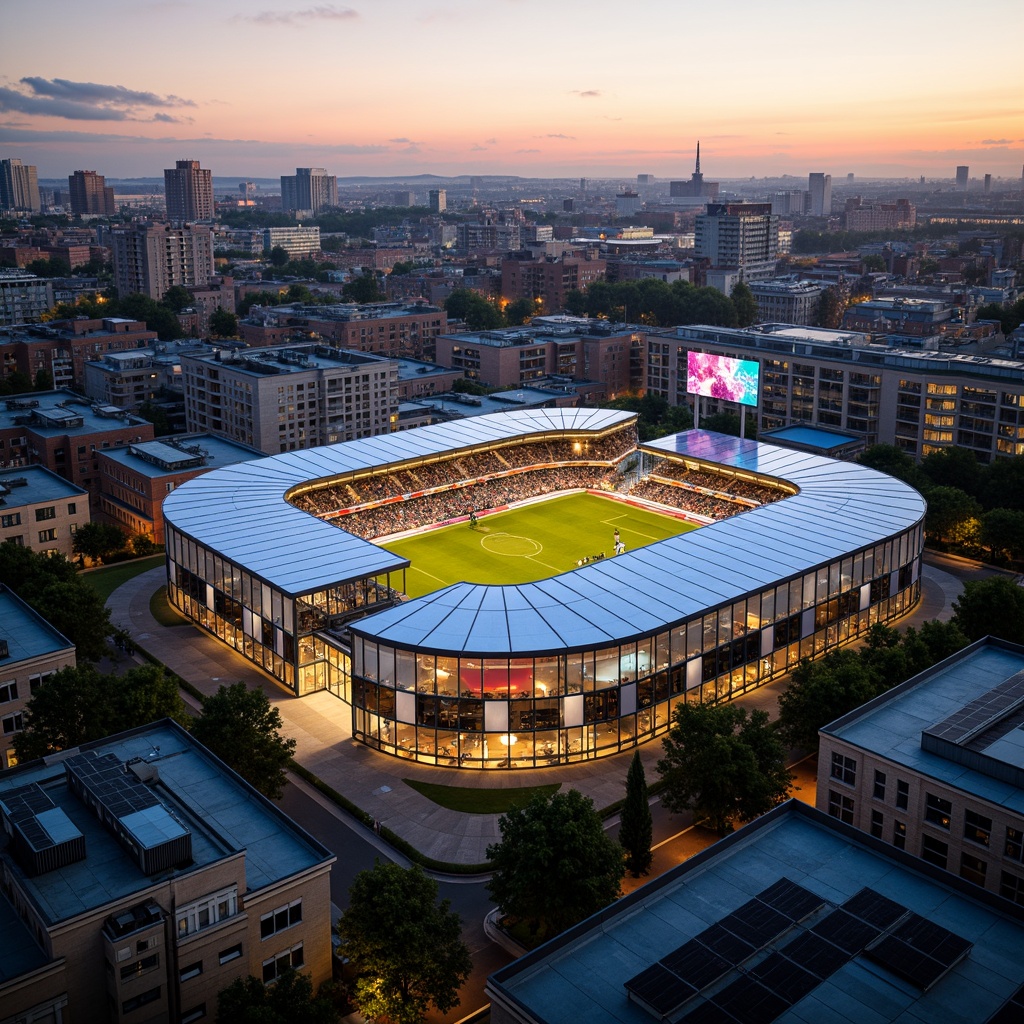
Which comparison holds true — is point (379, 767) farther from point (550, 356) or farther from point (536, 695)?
point (550, 356)

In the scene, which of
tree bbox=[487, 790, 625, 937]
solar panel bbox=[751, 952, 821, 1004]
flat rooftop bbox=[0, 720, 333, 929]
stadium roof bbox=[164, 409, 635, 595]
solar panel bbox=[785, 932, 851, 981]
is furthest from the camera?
stadium roof bbox=[164, 409, 635, 595]

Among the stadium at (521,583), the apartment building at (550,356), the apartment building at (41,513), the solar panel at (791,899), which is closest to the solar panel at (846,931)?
the solar panel at (791,899)

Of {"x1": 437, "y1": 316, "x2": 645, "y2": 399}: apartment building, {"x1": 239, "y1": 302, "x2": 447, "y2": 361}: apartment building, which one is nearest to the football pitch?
{"x1": 437, "y1": 316, "x2": 645, "y2": 399}: apartment building

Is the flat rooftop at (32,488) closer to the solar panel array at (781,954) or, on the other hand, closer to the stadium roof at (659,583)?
the stadium roof at (659,583)

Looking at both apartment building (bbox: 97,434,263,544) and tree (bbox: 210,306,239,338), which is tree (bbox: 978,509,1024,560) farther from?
tree (bbox: 210,306,239,338)

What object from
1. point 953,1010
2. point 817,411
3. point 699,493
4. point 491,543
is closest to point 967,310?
point 817,411
